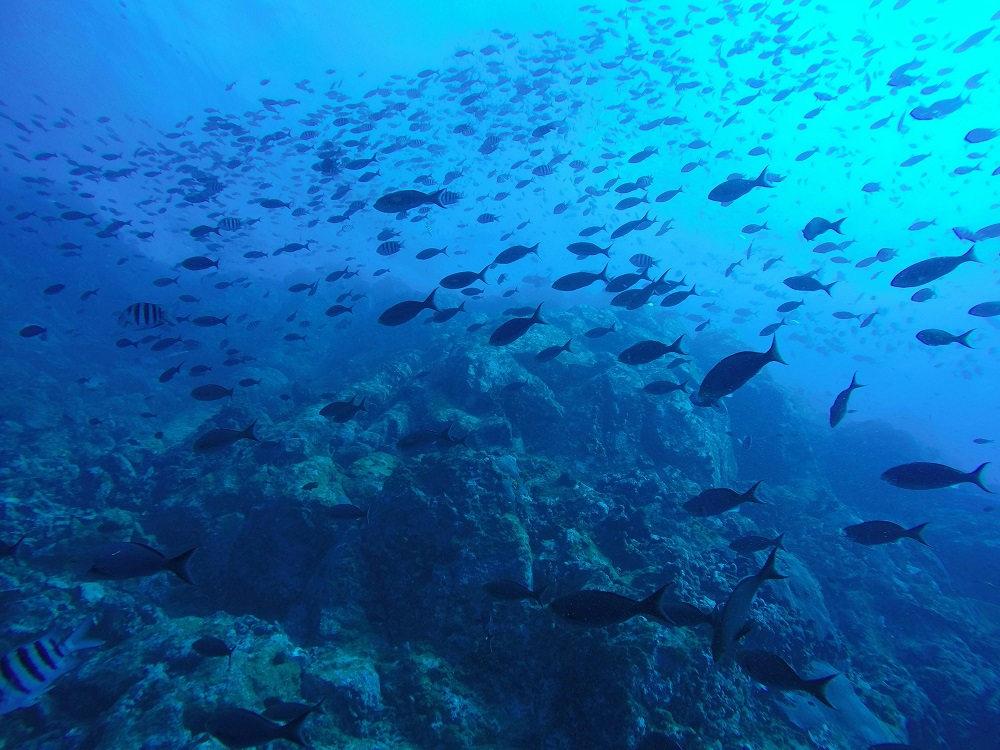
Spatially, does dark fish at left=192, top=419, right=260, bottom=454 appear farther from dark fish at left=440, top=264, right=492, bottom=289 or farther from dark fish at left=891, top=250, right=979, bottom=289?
dark fish at left=891, top=250, right=979, bottom=289

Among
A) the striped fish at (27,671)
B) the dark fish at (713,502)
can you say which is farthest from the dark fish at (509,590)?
the striped fish at (27,671)

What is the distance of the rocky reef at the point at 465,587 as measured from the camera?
4.16 meters

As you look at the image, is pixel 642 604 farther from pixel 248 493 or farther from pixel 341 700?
pixel 248 493

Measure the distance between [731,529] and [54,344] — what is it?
3223 cm

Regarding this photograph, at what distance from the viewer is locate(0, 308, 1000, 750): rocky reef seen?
4.16 metres

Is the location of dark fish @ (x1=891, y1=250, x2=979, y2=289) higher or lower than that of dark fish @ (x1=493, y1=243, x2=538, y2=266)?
lower

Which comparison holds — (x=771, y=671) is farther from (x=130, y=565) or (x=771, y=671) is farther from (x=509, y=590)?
(x=130, y=565)

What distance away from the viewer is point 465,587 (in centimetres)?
524

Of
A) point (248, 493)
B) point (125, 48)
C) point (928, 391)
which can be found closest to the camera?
point (248, 493)

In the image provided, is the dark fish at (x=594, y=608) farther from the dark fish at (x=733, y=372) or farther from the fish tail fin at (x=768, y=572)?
the dark fish at (x=733, y=372)

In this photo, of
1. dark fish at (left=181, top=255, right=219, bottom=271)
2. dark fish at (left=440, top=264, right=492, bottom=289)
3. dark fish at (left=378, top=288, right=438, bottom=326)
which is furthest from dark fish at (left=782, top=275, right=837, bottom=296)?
dark fish at (left=181, top=255, right=219, bottom=271)

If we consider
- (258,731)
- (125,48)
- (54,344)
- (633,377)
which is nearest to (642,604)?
(258,731)

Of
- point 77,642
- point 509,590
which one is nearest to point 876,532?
point 509,590

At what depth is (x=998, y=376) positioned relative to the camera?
94.6 meters
